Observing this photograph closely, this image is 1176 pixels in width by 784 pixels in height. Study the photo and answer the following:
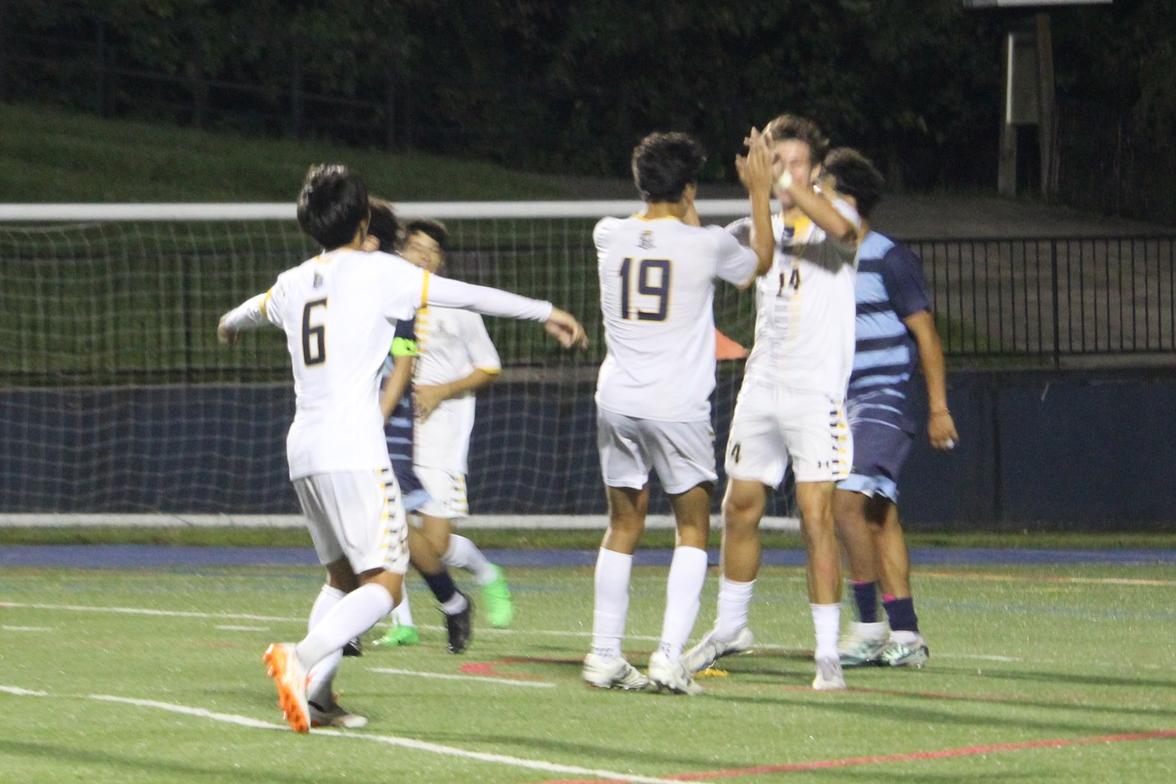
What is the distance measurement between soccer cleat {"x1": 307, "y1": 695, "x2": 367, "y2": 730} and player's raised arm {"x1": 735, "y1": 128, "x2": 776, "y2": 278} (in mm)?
2165

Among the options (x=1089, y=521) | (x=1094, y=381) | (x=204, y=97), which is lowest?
(x=1089, y=521)

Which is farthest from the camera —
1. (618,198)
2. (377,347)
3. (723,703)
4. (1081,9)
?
(1081,9)

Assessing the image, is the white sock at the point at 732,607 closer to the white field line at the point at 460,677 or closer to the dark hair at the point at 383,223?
the white field line at the point at 460,677

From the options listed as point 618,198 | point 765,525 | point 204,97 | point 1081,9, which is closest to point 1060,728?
point 765,525

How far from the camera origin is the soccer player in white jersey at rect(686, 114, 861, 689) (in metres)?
7.72

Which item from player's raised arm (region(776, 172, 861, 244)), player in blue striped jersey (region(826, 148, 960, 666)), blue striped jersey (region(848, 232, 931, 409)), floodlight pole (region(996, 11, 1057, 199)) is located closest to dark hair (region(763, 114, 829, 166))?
player's raised arm (region(776, 172, 861, 244))

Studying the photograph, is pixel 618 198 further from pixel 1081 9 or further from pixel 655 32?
pixel 1081 9

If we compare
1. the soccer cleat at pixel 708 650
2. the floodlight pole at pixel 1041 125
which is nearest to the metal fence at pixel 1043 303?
the floodlight pole at pixel 1041 125

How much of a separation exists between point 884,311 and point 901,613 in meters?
1.25

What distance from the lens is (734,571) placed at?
8.15 meters

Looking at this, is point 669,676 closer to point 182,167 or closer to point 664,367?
point 664,367

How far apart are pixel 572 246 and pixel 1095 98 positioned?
17867 mm

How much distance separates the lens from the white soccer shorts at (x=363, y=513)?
6.55 meters

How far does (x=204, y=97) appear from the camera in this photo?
32531 mm
